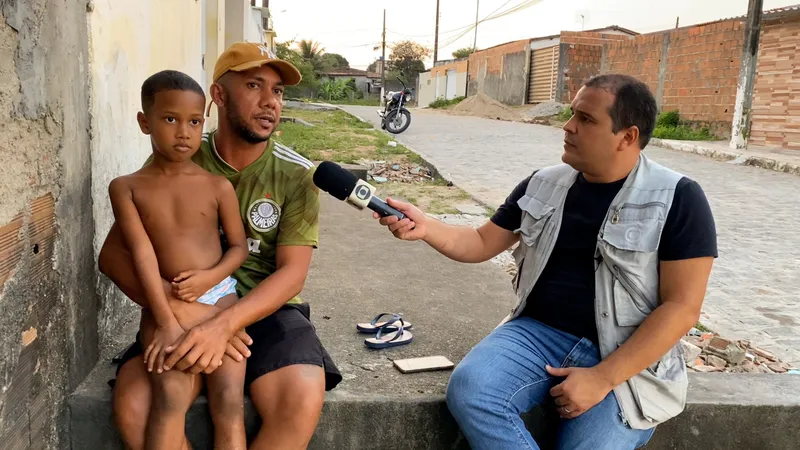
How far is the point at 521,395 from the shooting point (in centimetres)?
216

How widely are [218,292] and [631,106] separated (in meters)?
1.55

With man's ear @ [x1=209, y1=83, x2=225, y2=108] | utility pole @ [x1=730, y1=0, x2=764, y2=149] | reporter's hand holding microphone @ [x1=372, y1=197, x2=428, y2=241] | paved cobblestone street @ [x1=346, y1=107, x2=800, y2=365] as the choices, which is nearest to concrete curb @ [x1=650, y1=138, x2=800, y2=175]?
paved cobblestone street @ [x1=346, y1=107, x2=800, y2=365]

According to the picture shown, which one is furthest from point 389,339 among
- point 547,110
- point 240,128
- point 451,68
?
point 451,68

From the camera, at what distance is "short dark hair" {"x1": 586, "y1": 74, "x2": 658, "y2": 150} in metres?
2.19

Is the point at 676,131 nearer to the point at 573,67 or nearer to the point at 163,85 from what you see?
the point at 573,67

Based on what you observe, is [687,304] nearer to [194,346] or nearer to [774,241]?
[194,346]

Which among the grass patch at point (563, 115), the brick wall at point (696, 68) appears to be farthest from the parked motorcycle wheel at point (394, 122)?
the grass patch at point (563, 115)

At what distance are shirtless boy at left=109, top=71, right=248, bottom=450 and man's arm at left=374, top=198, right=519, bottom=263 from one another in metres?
0.57

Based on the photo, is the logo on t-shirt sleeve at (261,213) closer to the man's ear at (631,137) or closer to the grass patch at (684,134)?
the man's ear at (631,137)

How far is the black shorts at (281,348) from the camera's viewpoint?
2.12 m

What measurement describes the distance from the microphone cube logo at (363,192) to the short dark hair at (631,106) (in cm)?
88

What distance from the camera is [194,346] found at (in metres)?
1.94

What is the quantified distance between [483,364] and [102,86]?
5.57 feet

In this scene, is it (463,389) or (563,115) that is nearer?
(463,389)
